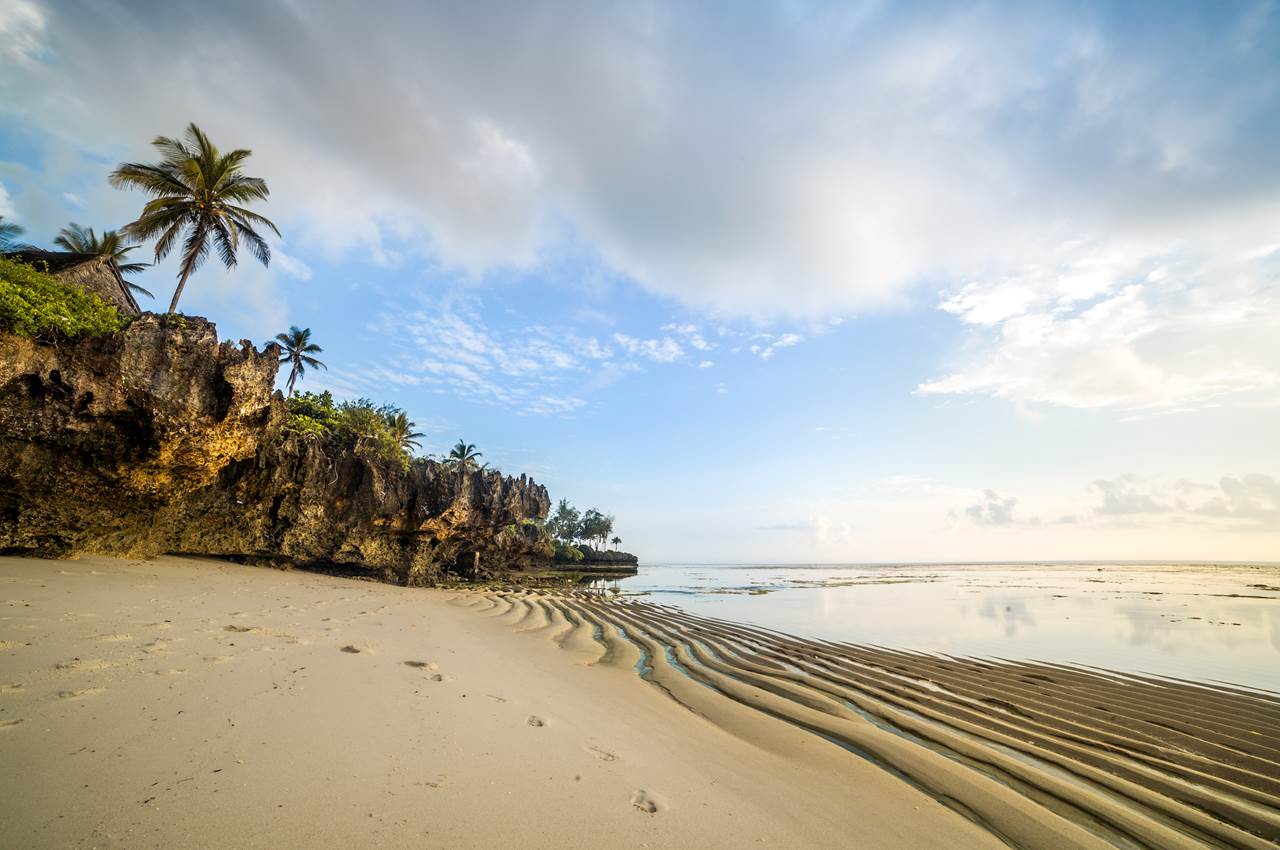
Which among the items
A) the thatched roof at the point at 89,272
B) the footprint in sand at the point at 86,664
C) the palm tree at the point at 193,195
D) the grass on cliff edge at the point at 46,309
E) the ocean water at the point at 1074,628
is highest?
the palm tree at the point at 193,195

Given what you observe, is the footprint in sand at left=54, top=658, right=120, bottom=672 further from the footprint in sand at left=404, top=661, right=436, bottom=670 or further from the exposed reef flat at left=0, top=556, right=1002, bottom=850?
the footprint in sand at left=404, top=661, right=436, bottom=670

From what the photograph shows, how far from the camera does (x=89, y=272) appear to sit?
59.2 ft

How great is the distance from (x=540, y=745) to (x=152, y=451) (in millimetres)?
15925

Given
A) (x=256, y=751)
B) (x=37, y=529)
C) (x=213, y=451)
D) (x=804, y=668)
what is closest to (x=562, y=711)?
(x=256, y=751)

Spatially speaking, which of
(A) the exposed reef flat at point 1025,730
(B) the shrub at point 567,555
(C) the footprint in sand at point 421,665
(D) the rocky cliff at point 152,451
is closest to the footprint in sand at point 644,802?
(A) the exposed reef flat at point 1025,730

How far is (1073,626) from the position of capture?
1730cm

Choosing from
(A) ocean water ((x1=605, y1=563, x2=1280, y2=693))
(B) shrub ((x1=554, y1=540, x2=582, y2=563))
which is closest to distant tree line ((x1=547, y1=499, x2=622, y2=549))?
(B) shrub ((x1=554, y1=540, x2=582, y2=563))

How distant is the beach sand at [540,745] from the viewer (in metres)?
2.93

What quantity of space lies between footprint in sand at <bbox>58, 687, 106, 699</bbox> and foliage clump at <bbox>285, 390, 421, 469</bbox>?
19.3 m

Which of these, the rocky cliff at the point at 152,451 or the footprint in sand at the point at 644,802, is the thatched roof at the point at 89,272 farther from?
the footprint in sand at the point at 644,802

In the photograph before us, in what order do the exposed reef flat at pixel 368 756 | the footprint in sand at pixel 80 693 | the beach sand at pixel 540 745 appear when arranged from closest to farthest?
the exposed reef flat at pixel 368 756, the beach sand at pixel 540 745, the footprint in sand at pixel 80 693

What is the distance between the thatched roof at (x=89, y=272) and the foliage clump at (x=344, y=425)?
7.47 m

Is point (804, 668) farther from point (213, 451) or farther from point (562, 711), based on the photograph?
point (213, 451)

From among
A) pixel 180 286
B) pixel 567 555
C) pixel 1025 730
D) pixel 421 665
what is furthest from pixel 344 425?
pixel 567 555
